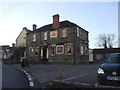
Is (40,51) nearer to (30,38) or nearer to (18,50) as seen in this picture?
(30,38)

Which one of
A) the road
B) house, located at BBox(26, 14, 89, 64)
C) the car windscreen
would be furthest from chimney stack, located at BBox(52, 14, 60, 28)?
the car windscreen

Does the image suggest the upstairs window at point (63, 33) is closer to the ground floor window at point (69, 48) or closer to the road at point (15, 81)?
the ground floor window at point (69, 48)

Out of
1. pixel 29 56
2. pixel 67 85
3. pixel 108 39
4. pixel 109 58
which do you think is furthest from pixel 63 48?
pixel 108 39

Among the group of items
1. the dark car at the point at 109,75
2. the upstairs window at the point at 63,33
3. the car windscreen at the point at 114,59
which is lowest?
the dark car at the point at 109,75

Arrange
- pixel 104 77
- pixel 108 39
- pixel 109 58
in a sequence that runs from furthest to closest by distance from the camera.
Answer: pixel 108 39 < pixel 109 58 < pixel 104 77

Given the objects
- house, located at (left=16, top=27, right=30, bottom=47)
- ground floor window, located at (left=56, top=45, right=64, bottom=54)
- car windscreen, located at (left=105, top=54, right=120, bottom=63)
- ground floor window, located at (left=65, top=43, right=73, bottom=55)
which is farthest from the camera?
house, located at (left=16, top=27, right=30, bottom=47)

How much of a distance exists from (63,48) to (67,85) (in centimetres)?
3155

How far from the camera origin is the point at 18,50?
5300 cm

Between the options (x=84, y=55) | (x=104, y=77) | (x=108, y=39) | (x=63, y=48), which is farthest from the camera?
(x=108, y=39)

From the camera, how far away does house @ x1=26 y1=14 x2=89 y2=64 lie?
39.7 metres

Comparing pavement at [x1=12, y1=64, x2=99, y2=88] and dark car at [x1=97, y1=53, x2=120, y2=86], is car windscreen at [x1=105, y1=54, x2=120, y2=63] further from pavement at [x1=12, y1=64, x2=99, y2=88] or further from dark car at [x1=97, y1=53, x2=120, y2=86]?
pavement at [x1=12, y1=64, x2=99, y2=88]

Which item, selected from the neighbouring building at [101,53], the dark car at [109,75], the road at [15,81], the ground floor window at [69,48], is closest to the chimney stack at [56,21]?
the ground floor window at [69,48]

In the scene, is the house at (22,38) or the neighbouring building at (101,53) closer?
the house at (22,38)

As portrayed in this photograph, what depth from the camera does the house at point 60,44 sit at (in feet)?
130
